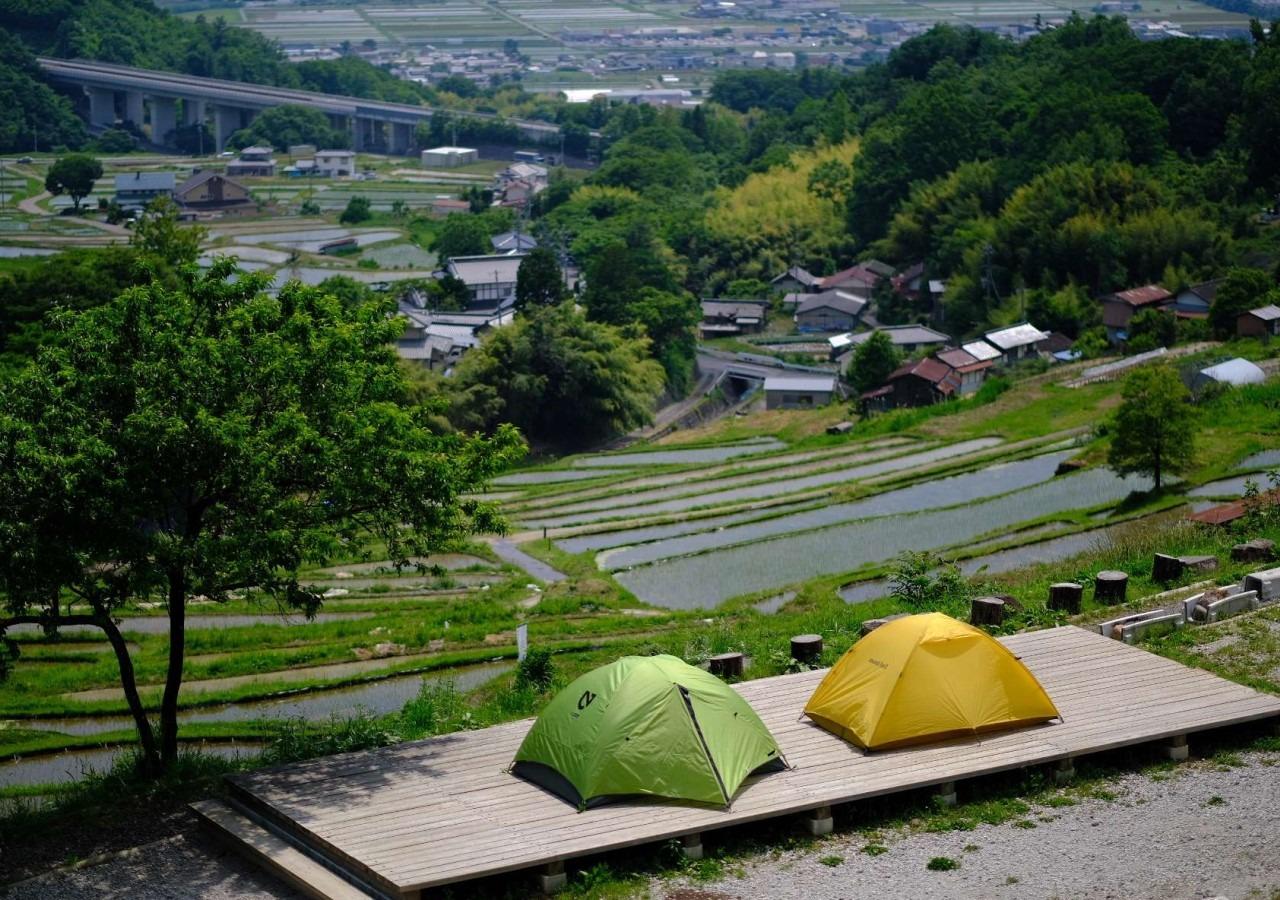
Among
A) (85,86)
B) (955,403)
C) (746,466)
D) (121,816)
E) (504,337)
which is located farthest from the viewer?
(85,86)

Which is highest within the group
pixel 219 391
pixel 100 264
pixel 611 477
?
pixel 219 391

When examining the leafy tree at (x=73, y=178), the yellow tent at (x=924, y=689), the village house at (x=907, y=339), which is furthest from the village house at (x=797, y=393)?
the leafy tree at (x=73, y=178)

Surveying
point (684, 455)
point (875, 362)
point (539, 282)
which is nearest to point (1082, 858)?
point (684, 455)

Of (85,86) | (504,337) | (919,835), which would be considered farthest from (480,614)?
(85,86)

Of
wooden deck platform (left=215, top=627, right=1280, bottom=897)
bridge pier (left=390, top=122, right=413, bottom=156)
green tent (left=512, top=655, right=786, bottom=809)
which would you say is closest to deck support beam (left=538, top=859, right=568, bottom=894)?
wooden deck platform (left=215, top=627, right=1280, bottom=897)

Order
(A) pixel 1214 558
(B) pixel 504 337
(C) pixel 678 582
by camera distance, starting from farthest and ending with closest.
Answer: (B) pixel 504 337 → (C) pixel 678 582 → (A) pixel 1214 558

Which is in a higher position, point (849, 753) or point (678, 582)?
point (849, 753)

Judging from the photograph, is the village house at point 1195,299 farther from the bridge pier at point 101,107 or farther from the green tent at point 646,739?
the bridge pier at point 101,107

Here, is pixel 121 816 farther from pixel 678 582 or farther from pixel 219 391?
pixel 678 582
